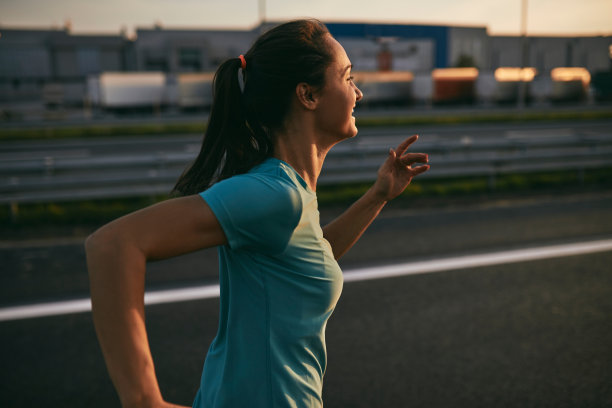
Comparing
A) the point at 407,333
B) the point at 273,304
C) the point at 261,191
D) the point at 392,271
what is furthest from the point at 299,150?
the point at 392,271

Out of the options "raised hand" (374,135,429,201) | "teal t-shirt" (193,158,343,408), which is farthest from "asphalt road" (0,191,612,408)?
"teal t-shirt" (193,158,343,408)

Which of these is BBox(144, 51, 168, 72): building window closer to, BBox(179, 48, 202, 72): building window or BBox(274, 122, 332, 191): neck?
BBox(179, 48, 202, 72): building window

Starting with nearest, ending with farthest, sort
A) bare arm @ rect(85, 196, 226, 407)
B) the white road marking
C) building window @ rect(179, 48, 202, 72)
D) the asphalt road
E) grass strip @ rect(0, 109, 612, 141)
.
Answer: bare arm @ rect(85, 196, 226, 407)
the asphalt road
the white road marking
grass strip @ rect(0, 109, 612, 141)
building window @ rect(179, 48, 202, 72)

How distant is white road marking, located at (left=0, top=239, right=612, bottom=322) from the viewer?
4.59 metres

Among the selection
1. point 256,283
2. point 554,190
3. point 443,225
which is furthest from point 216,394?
point 554,190

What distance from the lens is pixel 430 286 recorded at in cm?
498

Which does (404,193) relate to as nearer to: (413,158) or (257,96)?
(413,158)

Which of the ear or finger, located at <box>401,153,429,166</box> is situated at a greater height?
the ear

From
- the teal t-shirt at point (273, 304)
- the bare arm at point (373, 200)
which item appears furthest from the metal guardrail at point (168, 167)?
the teal t-shirt at point (273, 304)

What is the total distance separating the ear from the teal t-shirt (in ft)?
0.56

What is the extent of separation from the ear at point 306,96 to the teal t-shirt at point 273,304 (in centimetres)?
17

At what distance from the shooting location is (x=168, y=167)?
902 cm

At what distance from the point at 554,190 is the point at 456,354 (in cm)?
686

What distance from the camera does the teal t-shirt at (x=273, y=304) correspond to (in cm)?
125
